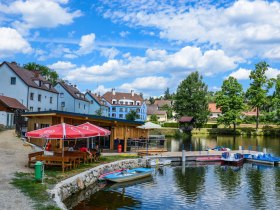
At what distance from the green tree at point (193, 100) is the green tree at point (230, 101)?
17.9 ft

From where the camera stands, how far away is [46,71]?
9225 cm

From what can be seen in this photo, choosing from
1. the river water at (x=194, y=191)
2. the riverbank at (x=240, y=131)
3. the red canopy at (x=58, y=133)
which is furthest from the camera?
the riverbank at (x=240, y=131)

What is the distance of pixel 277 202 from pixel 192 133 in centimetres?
6619

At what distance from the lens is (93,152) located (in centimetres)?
2648

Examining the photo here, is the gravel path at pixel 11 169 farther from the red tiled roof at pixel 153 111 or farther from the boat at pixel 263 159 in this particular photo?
the red tiled roof at pixel 153 111

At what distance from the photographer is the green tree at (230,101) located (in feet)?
266

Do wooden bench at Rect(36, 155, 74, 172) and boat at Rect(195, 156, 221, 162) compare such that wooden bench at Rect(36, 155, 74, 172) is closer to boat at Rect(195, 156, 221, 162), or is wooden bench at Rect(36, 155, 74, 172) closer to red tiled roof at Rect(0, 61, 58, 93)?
boat at Rect(195, 156, 221, 162)

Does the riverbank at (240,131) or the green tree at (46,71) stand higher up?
the green tree at (46,71)

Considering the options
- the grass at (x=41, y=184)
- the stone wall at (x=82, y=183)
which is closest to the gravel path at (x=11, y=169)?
the grass at (x=41, y=184)

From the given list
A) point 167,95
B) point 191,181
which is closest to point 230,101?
point 191,181

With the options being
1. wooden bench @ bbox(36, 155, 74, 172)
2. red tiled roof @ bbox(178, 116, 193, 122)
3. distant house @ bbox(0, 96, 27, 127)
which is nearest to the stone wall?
wooden bench @ bbox(36, 155, 74, 172)

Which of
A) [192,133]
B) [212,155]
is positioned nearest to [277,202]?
[212,155]

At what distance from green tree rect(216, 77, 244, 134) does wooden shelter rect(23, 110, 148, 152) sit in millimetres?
48886

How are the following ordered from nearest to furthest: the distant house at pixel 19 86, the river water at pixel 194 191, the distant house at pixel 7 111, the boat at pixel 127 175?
the river water at pixel 194 191
the boat at pixel 127 175
the distant house at pixel 7 111
the distant house at pixel 19 86
